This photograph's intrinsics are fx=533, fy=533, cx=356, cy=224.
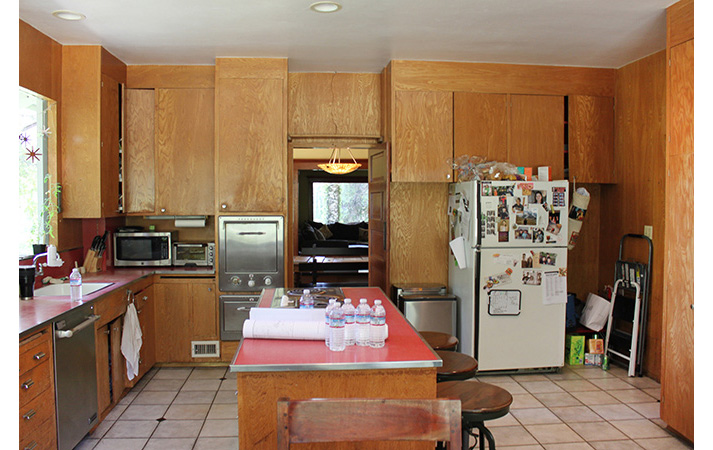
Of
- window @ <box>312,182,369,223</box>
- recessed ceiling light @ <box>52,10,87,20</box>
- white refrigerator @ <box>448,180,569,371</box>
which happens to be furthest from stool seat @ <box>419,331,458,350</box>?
window @ <box>312,182,369,223</box>

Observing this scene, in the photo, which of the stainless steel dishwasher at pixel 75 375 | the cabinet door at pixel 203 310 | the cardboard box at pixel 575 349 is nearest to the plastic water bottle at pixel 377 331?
the stainless steel dishwasher at pixel 75 375

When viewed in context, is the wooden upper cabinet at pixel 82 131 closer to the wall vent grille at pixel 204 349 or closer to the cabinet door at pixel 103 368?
the cabinet door at pixel 103 368

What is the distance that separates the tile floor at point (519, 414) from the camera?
326 cm

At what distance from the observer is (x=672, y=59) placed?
3361 mm

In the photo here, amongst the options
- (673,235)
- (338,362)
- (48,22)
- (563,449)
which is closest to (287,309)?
(338,362)

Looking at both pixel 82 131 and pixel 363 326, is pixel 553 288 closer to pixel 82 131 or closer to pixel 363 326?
pixel 363 326

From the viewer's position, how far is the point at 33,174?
390 cm

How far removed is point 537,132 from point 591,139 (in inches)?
21.0

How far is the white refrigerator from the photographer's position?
14.3 feet

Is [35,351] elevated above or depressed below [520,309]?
above

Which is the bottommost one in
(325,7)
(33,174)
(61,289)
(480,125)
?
(61,289)

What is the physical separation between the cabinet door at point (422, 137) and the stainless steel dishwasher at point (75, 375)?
267 centimetres

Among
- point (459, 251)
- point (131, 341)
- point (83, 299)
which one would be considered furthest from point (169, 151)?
point (459, 251)
